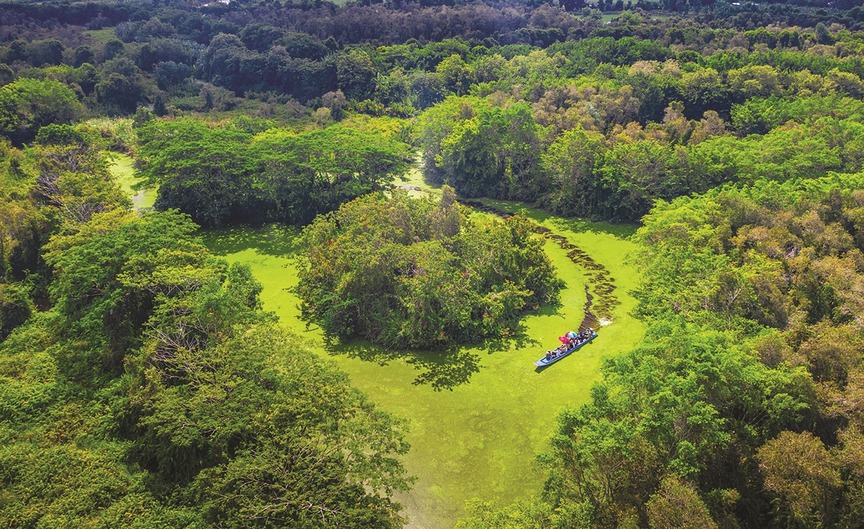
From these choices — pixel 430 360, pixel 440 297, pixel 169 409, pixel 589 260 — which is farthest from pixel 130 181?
pixel 589 260

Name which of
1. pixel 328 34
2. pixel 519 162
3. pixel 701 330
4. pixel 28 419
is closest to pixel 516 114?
pixel 519 162

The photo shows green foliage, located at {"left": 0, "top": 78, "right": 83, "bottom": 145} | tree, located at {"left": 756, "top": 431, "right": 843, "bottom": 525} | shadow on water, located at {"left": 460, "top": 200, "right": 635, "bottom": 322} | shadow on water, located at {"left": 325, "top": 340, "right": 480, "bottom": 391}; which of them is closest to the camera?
tree, located at {"left": 756, "top": 431, "right": 843, "bottom": 525}

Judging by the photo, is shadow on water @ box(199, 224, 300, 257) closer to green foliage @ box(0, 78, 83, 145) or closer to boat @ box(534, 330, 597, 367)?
boat @ box(534, 330, 597, 367)

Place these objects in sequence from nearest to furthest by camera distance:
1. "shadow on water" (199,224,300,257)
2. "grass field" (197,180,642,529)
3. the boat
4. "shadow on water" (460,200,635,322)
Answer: "grass field" (197,180,642,529) → the boat → "shadow on water" (460,200,635,322) → "shadow on water" (199,224,300,257)

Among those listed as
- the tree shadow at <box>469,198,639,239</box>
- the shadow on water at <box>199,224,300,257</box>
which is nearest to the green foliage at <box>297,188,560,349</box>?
the shadow on water at <box>199,224,300,257</box>

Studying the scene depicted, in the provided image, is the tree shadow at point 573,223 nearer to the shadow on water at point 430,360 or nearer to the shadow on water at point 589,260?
the shadow on water at point 589,260

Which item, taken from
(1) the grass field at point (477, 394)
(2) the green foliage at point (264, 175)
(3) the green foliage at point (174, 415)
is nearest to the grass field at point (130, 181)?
(2) the green foliage at point (264, 175)
